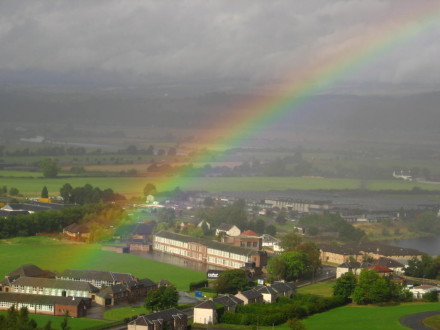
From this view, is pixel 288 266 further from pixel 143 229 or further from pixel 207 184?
pixel 207 184

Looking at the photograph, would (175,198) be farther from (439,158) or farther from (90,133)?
(90,133)

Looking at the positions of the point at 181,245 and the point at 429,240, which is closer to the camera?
the point at 181,245

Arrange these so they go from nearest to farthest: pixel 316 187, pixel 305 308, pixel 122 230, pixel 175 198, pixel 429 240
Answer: pixel 305 308, pixel 122 230, pixel 429 240, pixel 175 198, pixel 316 187

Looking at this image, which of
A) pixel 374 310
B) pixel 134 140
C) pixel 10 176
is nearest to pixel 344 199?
pixel 10 176

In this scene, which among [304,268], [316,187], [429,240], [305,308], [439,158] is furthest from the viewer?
[439,158]

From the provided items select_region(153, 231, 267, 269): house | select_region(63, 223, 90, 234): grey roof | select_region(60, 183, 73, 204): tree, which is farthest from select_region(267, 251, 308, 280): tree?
select_region(60, 183, 73, 204): tree

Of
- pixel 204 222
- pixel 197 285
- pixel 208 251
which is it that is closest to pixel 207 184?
pixel 204 222

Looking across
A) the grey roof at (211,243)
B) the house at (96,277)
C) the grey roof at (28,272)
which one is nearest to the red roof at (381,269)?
the grey roof at (211,243)
